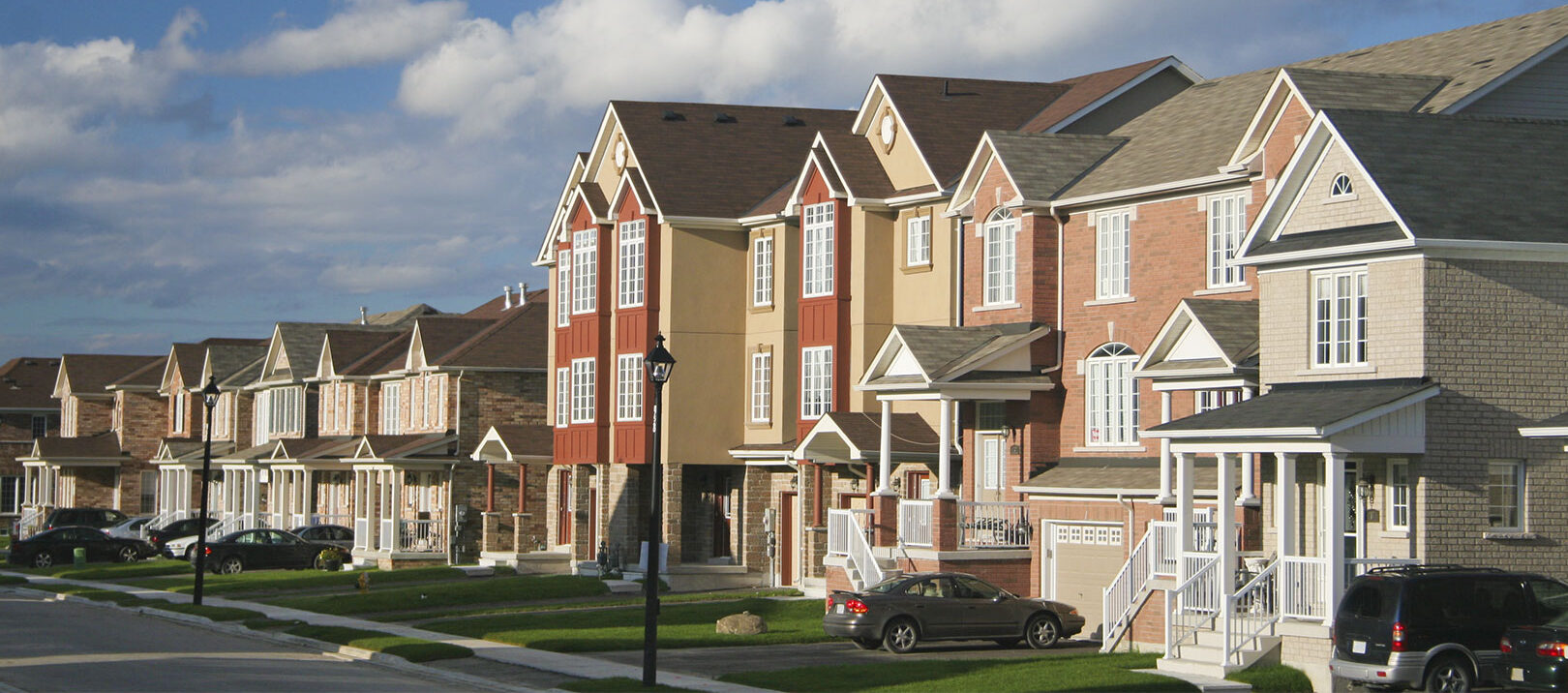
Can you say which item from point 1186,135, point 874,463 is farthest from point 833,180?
point 1186,135

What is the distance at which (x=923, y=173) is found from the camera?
41.5 metres

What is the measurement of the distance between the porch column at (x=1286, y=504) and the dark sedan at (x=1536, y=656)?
424cm

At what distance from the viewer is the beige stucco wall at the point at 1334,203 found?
87.5 ft

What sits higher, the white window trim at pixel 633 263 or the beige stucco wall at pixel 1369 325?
the white window trim at pixel 633 263

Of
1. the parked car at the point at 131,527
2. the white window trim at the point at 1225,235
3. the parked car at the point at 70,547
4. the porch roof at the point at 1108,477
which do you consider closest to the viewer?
the porch roof at the point at 1108,477

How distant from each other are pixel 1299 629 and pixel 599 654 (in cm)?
1204

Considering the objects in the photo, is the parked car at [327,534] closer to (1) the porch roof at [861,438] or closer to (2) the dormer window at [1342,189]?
(1) the porch roof at [861,438]

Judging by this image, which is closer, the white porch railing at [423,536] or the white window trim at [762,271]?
the white window trim at [762,271]

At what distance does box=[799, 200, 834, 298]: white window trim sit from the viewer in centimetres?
4312

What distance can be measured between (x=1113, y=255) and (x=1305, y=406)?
9181 mm

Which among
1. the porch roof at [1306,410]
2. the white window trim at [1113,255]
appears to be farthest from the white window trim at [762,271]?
the porch roof at [1306,410]

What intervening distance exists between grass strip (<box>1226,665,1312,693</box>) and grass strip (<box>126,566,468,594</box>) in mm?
29889

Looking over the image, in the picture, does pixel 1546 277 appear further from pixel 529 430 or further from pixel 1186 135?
pixel 529 430

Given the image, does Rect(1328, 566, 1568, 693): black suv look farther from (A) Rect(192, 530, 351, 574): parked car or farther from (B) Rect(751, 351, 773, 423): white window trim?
(A) Rect(192, 530, 351, 574): parked car
